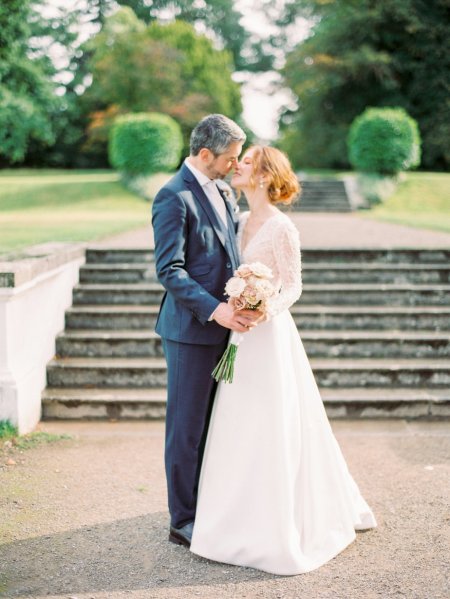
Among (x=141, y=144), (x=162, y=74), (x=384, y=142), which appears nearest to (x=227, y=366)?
(x=141, y=144)

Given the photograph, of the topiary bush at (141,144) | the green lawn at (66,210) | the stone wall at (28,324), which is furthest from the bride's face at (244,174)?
the topiary bush at (141,144)

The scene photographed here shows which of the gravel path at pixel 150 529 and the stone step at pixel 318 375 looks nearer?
the gravel path at pixel 150 529

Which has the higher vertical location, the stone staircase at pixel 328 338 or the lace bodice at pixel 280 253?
the lace bodice at pixel 280 253

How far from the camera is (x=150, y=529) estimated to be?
379 centimetres

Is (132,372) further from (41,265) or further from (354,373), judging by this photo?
(354,373)

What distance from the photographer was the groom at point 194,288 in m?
3.26

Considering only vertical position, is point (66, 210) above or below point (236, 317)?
above

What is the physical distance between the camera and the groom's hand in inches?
124

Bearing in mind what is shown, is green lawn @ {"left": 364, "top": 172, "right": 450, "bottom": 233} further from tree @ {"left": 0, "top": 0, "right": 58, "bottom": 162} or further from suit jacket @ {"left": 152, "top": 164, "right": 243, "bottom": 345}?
suit jacket @ {"left": 152, "top": 164, "right": 243, "bottom": 345}

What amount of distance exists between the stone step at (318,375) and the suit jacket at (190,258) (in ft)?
8.93

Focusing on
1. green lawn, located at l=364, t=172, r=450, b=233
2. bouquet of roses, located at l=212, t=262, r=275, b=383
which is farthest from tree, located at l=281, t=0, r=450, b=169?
bouquet of roses, located at l=212, t=262, r=275, b=383

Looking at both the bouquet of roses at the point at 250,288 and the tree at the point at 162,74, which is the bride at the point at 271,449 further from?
the tree at the point at 162,74

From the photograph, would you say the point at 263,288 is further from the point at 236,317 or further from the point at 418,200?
the point at 418,200

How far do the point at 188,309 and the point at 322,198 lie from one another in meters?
15.8
